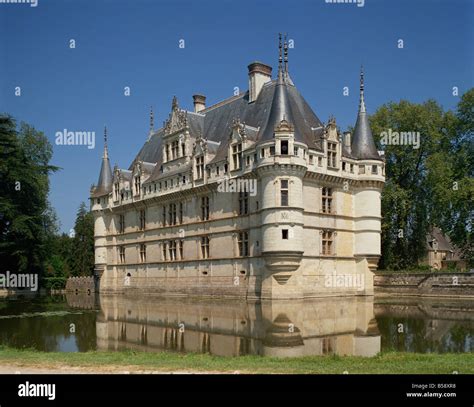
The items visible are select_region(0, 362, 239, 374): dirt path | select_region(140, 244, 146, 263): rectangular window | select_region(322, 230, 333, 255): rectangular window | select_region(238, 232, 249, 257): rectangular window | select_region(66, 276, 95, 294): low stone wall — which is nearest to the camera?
select_region(0, 362, 239, 374): dirt path

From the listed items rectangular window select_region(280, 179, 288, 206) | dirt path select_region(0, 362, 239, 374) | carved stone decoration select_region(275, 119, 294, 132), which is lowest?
dirt path select_region(0, 362, 239, 374)

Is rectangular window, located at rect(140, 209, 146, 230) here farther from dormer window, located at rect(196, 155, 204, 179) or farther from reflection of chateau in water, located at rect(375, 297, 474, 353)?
reflection of chateau in water, located at rect(375, 297, 474, 353)

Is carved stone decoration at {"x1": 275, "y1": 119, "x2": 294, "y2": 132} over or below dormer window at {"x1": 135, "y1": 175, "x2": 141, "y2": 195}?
over

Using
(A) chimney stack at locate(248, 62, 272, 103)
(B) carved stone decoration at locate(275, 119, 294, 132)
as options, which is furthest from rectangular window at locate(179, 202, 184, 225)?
(B) carved stone decoration at locate(275, 119, 294, 132)

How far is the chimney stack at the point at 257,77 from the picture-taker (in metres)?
35.2

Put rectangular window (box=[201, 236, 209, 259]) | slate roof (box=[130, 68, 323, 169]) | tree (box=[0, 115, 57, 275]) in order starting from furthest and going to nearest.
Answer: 1. tree (box=[0, 115, 57, 275])
2. rectangular window (box=[201, 236, 209, 259])
3. slate roof (box=[130, 68, 323, 169])

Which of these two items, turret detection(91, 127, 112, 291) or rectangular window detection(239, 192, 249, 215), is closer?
rectangular window detection(239, 192, 249, 215)

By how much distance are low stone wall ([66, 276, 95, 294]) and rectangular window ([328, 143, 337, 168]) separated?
25.7m

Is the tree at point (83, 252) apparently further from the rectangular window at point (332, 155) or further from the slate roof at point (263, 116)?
the rectangular window at point (332, 155)

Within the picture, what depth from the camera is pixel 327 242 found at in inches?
1262

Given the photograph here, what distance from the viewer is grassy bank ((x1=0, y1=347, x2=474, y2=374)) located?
962cm

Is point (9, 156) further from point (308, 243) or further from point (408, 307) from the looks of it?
point (408, 307)

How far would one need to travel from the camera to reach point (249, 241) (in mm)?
31250
